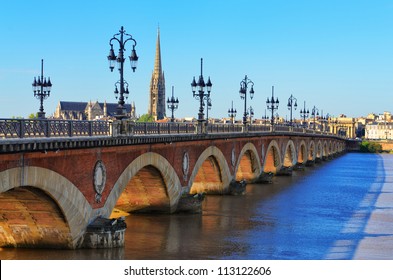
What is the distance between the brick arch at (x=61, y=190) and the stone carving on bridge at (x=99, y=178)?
0.86m

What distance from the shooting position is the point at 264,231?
3328cm

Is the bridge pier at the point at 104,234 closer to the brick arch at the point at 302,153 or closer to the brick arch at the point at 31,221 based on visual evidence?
the brick arch at the point at 31,221

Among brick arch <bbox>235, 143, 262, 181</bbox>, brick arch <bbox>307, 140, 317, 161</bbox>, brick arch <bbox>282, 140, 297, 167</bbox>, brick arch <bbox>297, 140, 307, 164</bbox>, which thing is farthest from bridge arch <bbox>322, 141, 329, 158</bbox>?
brick arch <bbox>235, 143, 262, 181</bbox>

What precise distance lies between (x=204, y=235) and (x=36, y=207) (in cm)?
1004

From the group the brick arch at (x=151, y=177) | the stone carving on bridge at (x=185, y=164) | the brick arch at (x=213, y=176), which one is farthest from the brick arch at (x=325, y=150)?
the brick arch at (x=151, y=177)

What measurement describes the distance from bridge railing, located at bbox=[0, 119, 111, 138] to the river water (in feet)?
14.0

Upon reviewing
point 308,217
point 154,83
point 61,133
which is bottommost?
point 308,217

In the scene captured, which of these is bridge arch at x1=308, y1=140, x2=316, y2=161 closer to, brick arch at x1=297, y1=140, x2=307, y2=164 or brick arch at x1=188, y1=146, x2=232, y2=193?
brick arch at x1=297, y1=140, x2=307, y2=164

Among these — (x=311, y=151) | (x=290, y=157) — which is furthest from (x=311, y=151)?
(x=290, y=157)

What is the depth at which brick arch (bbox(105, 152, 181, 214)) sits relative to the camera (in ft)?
91.5

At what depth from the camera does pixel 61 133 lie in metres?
22.8

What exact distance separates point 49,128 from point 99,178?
4.99m
